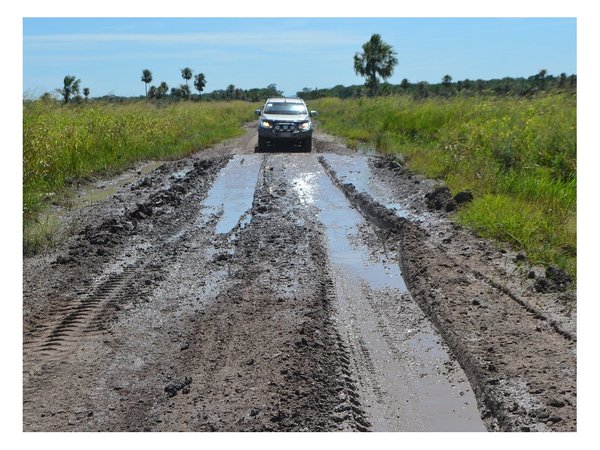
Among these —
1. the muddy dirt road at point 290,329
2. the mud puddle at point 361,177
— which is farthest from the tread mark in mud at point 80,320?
the mud puddle at point 361,177

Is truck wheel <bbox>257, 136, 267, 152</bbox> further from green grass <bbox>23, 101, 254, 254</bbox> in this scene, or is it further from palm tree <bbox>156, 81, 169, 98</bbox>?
palm tree <bbox>156, 81, 169, 98</bbox>

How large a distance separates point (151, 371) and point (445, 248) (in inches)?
187

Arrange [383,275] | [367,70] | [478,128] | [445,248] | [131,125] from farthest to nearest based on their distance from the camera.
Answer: [367,70], [131,125], [478,128], [445,248], [383,275]

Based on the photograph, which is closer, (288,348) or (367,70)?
(288,348)

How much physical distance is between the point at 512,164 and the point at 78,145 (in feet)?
31.3

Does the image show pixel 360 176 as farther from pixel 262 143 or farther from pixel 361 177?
pixel 262 143

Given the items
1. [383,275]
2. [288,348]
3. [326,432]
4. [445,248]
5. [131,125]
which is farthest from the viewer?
[131,125]

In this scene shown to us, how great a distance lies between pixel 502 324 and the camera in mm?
5910

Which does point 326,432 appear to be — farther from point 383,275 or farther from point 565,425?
point 383,275

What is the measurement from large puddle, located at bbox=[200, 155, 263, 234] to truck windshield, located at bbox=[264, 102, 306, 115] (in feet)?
12.3

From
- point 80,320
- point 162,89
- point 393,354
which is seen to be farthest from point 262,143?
point 162,89

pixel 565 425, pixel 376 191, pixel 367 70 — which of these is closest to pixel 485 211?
pixel 376 191

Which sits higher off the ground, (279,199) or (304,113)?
(304,113)

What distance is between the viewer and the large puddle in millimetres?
10969
